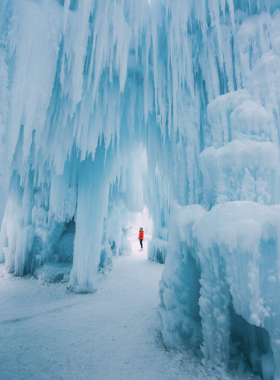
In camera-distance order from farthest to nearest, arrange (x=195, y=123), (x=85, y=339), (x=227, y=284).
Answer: (x=195, y=123) < (x=85, y=339) < (x=227, y=284)

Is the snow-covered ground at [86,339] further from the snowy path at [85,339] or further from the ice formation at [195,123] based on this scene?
the ice formation at [195,123]

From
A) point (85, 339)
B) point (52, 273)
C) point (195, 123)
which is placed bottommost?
point (85, 339)

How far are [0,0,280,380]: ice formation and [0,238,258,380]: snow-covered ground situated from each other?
0.45m

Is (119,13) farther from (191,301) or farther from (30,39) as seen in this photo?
(191,301)

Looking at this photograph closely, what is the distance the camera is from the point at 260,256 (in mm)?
2084

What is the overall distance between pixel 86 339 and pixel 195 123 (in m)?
4.30

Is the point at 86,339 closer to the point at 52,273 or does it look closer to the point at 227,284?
the point at 227,284

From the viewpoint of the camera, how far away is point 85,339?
10.3ft

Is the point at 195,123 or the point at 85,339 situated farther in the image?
the point at 195,123

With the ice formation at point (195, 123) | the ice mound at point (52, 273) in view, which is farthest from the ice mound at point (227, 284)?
the ice mound at point (52, 273)

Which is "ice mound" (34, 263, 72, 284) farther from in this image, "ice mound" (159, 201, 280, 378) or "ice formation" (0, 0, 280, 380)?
"ice mound" (159, 201, 280, 378)

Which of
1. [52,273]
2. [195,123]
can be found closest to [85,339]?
[52,273]

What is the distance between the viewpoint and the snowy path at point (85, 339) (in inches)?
95.1

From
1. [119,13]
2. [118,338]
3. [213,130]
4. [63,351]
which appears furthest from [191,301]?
[119,13]
